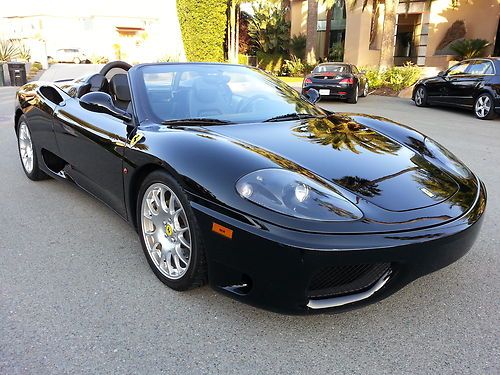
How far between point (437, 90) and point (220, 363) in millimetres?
11664

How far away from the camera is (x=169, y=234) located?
2619mm

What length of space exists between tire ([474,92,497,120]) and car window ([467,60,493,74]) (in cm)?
57

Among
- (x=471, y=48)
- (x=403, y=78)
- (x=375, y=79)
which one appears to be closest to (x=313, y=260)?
(x=403, y=78)

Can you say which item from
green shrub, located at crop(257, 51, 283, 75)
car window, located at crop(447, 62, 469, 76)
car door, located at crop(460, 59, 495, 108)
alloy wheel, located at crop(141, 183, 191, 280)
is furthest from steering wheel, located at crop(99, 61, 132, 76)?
green shrub, located at crop(257, 51, 283, 75)

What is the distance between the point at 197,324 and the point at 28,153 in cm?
342

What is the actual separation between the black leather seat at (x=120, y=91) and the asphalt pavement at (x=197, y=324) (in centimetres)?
105

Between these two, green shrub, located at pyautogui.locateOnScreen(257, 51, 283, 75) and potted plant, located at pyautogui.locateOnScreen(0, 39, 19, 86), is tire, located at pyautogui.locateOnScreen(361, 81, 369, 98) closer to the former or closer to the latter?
green shrub, located at pyautogui.locateOnScreen(257, 51, 283, 75)

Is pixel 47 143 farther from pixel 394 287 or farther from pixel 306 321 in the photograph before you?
pixel 394 287

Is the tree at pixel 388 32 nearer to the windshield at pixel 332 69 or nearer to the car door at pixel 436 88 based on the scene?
the windshield at pixel 332 69

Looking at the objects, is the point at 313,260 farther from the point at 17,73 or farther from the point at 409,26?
the point at 409,26

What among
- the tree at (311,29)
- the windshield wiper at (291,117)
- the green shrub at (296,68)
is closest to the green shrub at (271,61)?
the green shrub at (296,68)

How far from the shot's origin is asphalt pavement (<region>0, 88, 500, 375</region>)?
2035 millimetres

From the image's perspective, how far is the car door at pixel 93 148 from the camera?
3016 mm

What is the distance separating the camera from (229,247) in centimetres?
214
